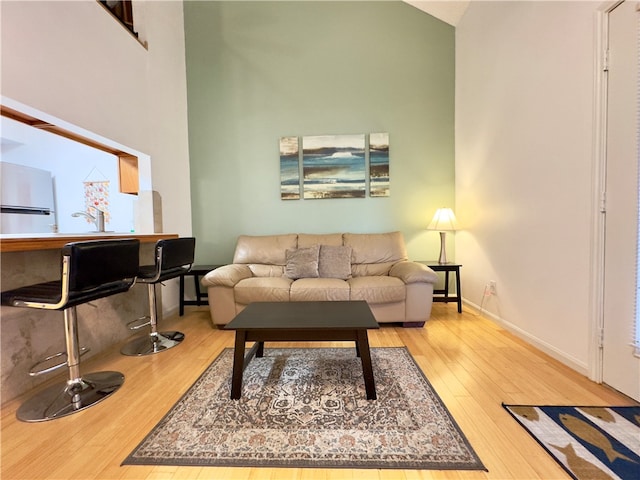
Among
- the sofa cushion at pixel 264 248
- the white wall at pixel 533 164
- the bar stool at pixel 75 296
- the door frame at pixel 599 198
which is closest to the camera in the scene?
the bar stool at pixel 75 296

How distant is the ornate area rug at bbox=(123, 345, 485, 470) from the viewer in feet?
3.85

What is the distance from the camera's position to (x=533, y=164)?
2.21m

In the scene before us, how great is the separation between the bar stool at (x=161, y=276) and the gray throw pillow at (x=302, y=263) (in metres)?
1.05

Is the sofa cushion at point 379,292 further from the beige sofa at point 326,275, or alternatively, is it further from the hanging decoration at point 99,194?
the hanging decoration at point 99,194

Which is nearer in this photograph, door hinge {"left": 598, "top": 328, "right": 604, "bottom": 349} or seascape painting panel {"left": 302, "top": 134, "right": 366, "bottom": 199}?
door hinge {"left": 598, "top": 328, "right": 604, "bottom": 349}

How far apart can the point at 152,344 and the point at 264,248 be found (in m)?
1.49

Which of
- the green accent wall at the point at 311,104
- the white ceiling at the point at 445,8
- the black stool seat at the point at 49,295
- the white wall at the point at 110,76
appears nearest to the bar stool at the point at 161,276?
the black stool seat at the point at 49,295

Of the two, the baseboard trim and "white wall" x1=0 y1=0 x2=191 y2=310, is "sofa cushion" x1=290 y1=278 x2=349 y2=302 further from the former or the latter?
"white wall" x1=0 y1=0 x2=191 y2=310

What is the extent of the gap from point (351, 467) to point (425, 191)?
3175mm

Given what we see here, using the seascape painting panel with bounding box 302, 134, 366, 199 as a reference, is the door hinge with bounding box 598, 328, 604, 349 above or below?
below

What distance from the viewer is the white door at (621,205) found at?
4.97 ft

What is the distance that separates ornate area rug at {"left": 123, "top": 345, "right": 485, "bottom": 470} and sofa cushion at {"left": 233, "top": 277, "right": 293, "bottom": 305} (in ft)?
2.62

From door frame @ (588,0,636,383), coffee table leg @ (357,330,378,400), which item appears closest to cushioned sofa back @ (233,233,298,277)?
coffee table leg @ (357,330,378,400)

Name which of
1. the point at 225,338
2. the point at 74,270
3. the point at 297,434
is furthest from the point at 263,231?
the point at 297,434
